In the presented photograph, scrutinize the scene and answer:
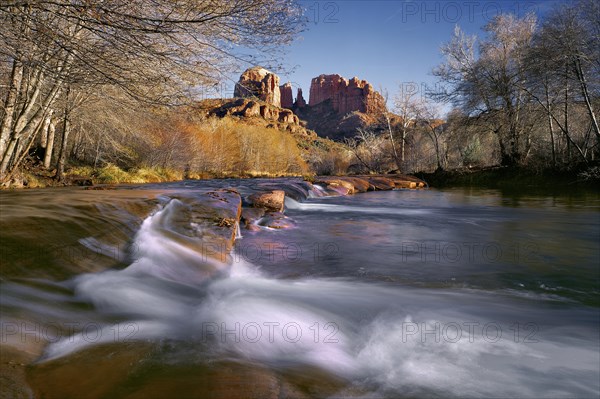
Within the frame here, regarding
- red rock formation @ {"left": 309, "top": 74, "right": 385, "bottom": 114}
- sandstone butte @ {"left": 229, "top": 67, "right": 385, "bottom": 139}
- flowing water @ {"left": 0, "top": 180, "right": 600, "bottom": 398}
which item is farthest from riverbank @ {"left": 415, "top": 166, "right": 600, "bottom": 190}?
red rock formation @ {"left": 309, "top": 74, "right": 385, "bottom": 114}

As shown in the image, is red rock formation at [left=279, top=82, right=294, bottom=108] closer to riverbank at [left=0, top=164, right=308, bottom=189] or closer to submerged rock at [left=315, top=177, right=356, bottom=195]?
riverbank at [left=0, top=164, right=308, bottom=189]

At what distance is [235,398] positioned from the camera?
1541mm

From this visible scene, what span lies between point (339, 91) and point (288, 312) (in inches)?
6844

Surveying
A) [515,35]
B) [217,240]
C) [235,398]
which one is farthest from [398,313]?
[515,35]

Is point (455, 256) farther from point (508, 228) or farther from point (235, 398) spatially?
point (235, 398)

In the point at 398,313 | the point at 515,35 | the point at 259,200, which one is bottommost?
the point at 398,313

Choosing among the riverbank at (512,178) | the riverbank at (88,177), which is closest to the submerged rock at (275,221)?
the riverbank at (88,177)

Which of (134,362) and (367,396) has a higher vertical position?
(134,362)

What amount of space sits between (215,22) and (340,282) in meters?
4.15

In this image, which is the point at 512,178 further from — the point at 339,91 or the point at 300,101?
the point at 300,101

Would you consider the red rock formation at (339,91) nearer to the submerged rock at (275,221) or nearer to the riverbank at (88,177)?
the riverbank at (88,177)

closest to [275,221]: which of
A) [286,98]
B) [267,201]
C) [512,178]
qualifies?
[267,201]

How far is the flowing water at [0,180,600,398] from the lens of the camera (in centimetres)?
190

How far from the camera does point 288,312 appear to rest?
308cm
